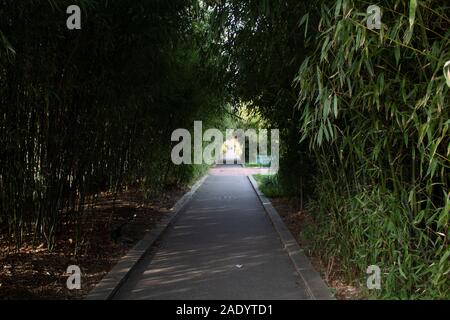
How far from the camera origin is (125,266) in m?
5.14

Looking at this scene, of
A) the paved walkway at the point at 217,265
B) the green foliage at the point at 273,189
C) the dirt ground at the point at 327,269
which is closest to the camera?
the dirt ground at the point at 327,269

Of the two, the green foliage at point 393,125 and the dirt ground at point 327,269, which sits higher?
the green foliage at point 393,125

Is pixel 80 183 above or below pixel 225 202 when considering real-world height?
above

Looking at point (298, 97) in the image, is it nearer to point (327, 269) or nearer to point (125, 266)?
point (327, 269)

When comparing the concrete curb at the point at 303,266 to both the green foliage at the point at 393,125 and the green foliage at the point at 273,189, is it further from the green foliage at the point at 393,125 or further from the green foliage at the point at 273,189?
the green foliage at the point at 273,189

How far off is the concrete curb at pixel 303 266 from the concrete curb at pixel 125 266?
1.81 m

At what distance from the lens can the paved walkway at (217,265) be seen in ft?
14.4

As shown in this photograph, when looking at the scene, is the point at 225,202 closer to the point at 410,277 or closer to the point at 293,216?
the point at 293,216

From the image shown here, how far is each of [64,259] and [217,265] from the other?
1.71 metres

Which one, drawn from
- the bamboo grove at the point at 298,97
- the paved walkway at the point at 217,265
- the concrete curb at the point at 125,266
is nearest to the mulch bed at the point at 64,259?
the concrete curb at the point at 125,266

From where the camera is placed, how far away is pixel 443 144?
3207mm

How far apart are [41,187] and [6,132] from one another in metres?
0.79

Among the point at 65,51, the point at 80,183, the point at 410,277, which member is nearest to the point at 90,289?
the point at 80,183

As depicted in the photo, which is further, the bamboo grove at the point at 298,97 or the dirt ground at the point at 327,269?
the dirt ground at the point at 327,269
